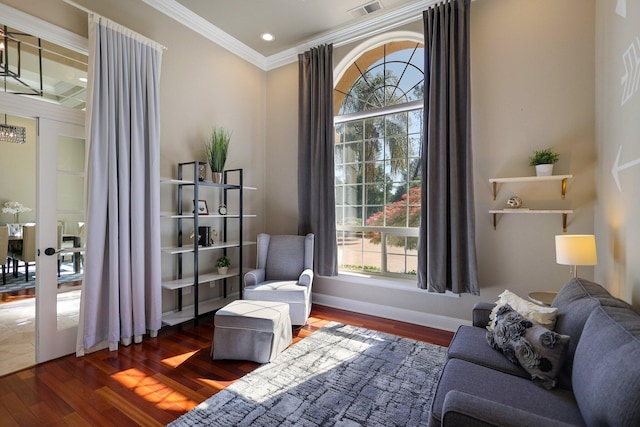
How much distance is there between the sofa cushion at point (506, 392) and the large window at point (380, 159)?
2.06 m

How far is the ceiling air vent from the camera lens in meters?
3.33

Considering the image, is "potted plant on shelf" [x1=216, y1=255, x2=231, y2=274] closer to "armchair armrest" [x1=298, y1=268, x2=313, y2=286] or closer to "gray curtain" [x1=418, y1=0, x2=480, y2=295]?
"armchair armrest" [x1=298, y1=268, x2=313, y2=286]

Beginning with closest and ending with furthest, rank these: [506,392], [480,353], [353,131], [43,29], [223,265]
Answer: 1. [506,392]
2. [480,353]
3. [43,29]
4. [223,265]
5. [353,131]

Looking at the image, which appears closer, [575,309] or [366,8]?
[575,309]

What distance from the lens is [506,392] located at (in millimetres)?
1420

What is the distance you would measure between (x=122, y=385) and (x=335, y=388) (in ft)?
5.11

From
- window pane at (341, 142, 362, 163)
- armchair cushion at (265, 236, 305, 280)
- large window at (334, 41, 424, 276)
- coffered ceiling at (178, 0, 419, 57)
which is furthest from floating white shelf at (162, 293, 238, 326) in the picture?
coffered ceiling at (178, 0, 419, 57)

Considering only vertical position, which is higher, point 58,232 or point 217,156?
point 217,156

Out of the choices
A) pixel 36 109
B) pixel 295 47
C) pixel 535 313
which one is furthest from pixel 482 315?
pixel 295 47

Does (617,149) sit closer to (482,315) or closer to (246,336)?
(482,315)

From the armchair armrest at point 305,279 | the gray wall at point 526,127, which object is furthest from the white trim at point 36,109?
the gray wall at point 526,127

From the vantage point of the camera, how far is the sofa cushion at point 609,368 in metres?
0.96

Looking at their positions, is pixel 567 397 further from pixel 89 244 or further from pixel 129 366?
pixel 89 244

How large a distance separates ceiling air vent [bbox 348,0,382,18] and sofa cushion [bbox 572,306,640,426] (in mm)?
3427
